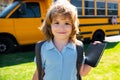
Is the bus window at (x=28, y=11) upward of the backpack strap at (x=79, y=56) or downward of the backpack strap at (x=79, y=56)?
downward

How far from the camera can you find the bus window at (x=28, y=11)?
9953 millimetres

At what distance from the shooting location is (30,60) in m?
8.35

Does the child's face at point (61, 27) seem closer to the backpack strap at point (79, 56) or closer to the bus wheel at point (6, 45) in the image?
the backpack strap at point (79, 56)

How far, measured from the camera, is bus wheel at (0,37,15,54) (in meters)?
9.76

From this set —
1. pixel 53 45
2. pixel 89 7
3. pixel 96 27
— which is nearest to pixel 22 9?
pixel 89 7

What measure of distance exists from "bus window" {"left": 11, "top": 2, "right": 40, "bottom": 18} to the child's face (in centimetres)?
738

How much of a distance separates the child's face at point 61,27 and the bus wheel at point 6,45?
23.8 ft

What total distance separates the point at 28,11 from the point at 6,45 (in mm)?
1246

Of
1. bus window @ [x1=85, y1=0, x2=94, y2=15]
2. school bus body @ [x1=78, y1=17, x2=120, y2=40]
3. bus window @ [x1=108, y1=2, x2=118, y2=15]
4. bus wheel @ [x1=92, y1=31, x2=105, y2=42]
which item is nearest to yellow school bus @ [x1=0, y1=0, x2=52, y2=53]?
school bus body @ [x1=78, y1=17, x2=120, y2=40]

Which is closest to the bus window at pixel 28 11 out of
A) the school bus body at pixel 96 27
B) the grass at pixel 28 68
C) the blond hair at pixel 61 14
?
the grass at pixel 28 68

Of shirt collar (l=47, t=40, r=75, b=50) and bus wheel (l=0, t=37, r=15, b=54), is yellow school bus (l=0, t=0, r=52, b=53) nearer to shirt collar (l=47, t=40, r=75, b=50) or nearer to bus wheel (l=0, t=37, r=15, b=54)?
bus wheel (l=0, t=37, r=15, b=54)

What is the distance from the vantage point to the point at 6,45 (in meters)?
9.87

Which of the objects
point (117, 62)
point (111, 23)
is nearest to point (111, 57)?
point (117, 62)

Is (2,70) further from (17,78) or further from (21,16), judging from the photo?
(21,16)
